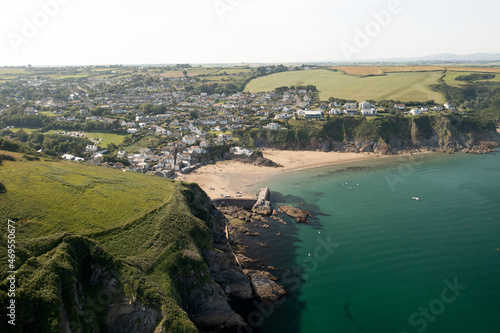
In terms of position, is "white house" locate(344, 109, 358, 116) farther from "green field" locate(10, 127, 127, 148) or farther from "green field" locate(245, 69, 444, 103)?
"green field" locate(10, 127, 127, 148)

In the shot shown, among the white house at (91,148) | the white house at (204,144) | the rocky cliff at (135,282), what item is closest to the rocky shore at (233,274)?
Result: the rocky cliff at (135,282)

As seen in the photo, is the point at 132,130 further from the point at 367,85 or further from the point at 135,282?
the point at 367,85

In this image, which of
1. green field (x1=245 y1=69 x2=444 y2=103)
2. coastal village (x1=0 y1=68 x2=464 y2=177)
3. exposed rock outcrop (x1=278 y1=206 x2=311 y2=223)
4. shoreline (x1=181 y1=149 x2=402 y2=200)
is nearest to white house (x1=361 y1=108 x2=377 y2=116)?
coastal village (x1=0 y1=68 x2=464 y2=177)

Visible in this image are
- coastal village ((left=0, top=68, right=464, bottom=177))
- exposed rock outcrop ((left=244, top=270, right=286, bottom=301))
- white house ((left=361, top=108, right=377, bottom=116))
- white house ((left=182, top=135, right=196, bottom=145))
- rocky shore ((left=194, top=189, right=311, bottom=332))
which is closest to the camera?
rocky shore ((left=194, top=189, right=311, bottom=332))

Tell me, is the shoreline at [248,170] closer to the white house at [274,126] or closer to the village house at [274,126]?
the village house at [274,126]

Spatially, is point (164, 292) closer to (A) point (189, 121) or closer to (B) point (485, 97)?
(A) point (189, 121)

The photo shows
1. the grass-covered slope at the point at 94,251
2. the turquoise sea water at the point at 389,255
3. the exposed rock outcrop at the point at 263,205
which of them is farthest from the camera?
the exposed rock outcrop at the point at 263,205

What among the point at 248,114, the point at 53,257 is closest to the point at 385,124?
the point at 248,114
